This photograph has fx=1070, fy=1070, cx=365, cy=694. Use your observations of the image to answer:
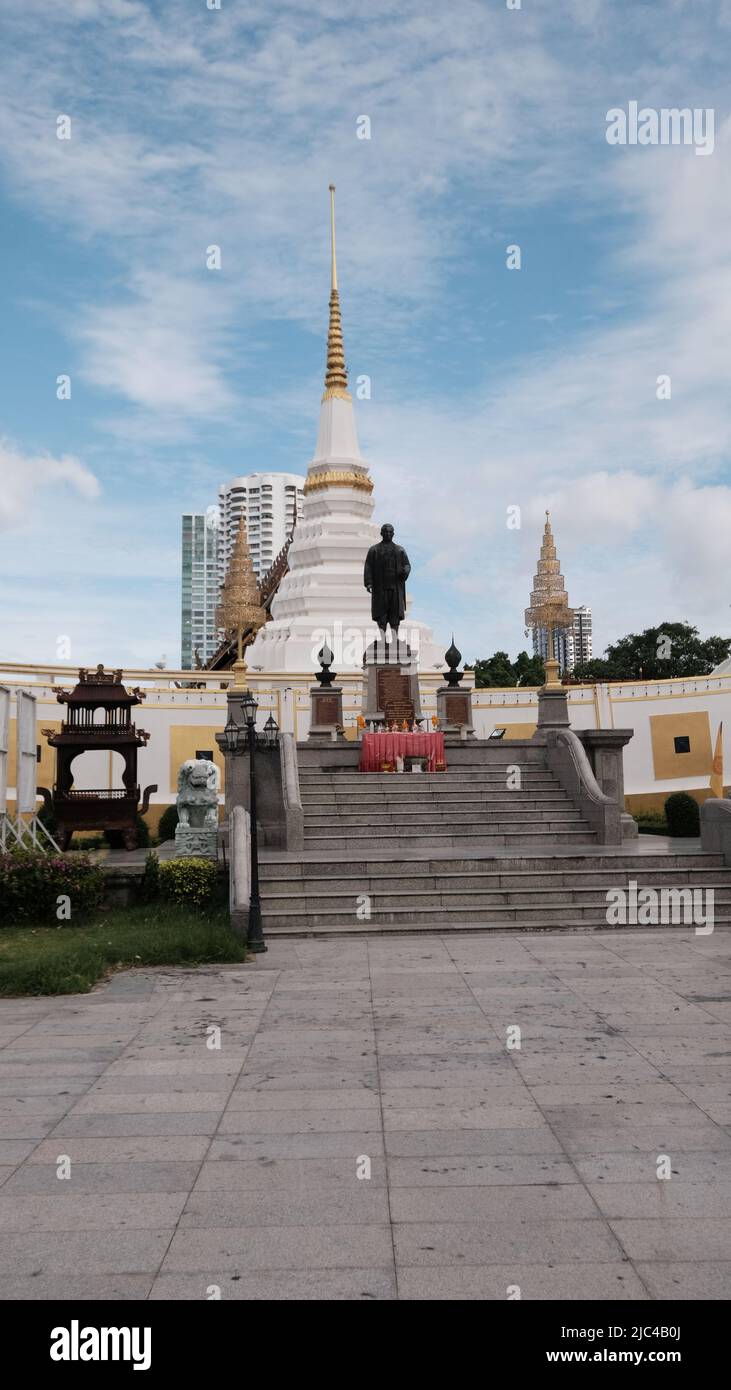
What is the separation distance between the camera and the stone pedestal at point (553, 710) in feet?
72.0

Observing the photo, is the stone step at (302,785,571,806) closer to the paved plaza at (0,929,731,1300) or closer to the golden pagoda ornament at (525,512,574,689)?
the paved plaza at (0,929,731,1300)

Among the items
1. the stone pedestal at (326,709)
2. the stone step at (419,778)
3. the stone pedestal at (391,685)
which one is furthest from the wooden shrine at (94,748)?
the stone pedestal at (391,685)

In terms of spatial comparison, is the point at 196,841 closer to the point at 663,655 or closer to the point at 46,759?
the point at 46,759

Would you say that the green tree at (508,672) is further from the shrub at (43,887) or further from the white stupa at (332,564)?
the shrub at (43,887)

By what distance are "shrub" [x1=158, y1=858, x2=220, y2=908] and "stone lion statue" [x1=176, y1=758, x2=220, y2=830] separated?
Result: 6.22 ft

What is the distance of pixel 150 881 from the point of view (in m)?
14.7

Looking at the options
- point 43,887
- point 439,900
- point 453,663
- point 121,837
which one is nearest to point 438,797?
point 439,900

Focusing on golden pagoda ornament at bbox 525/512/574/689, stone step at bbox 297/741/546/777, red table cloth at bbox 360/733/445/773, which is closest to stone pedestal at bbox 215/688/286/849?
stone step at bbox 297/741/546/777

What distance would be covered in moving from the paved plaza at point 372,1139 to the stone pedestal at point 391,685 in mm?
14833

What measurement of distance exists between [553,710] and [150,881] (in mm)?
10430
